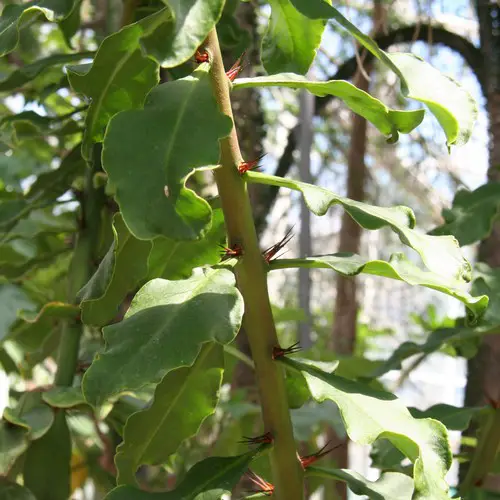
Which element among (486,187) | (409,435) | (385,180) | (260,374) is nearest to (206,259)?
(260,374)

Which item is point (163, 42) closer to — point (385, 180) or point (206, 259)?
point (206, 259)

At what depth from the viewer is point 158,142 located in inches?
17.2

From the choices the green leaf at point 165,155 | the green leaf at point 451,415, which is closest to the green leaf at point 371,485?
the green leaf at point 451,415

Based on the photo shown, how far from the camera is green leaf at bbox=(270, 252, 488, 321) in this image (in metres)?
0.48

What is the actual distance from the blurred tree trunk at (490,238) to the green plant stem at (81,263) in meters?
0.52

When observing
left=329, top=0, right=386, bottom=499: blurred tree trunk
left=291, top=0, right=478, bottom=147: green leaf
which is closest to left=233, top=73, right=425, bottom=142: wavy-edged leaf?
left=291, top=0, right=478, bottom=147: green leaf

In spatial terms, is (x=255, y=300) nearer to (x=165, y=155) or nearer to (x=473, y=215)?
(x=165, y=155)

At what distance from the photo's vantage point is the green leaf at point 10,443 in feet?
2.06

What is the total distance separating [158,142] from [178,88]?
0.05 meters

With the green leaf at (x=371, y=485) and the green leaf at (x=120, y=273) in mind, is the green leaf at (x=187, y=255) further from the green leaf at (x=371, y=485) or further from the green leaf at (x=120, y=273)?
the green leaf at (x=371, y=485)

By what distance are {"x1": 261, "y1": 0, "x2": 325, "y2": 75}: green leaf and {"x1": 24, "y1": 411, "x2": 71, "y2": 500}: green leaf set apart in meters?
0.39

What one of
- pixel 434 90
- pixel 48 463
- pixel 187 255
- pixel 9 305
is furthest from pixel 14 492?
pixel 434 90

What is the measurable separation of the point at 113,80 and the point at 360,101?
7.6 inches

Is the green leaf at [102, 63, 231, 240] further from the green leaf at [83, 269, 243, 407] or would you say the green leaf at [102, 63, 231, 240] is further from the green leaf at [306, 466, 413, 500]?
the green leaf at [306, 466, 413, 500]
